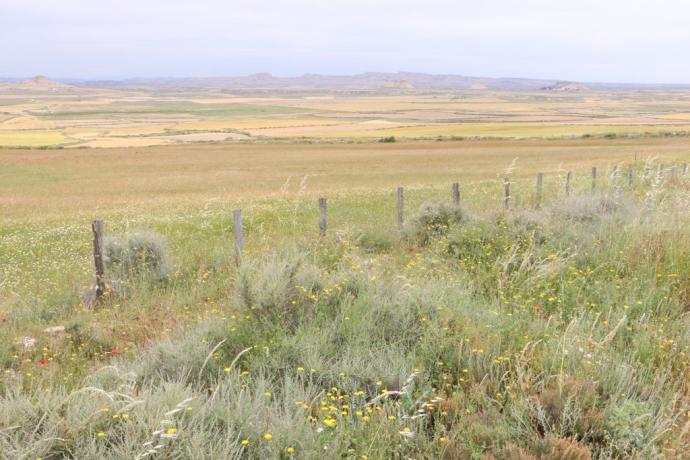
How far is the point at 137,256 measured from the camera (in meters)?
9.28

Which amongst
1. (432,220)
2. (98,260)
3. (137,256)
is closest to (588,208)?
(432,220)

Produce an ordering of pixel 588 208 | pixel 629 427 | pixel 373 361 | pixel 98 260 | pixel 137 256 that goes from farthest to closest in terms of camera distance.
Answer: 1. pixel 588 208
2. pixel 137 256
3. pixel 98 260
4. pixel 373 361
5. pixel 629 427

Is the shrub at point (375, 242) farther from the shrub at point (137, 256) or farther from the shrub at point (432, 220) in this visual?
the shrub at point (137, 256)

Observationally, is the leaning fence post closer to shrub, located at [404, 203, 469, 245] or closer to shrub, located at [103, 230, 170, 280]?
shrub, located at [103, 230, 170, 280]

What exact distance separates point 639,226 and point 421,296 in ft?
15.2

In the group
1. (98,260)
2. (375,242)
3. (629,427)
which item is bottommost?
(375,242)

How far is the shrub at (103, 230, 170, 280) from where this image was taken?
8.99 m

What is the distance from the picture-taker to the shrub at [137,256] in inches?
354

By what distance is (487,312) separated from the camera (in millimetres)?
5879

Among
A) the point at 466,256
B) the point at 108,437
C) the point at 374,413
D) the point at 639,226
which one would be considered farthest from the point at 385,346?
the point at 639,226

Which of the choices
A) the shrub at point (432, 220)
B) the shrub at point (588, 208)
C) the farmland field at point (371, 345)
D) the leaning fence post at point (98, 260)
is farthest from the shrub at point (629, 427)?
the shrub at point (432, 220)

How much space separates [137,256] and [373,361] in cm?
580

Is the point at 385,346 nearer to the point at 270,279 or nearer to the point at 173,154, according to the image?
the point at 270,279

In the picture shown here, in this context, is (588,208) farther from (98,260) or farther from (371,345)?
(98,260)
